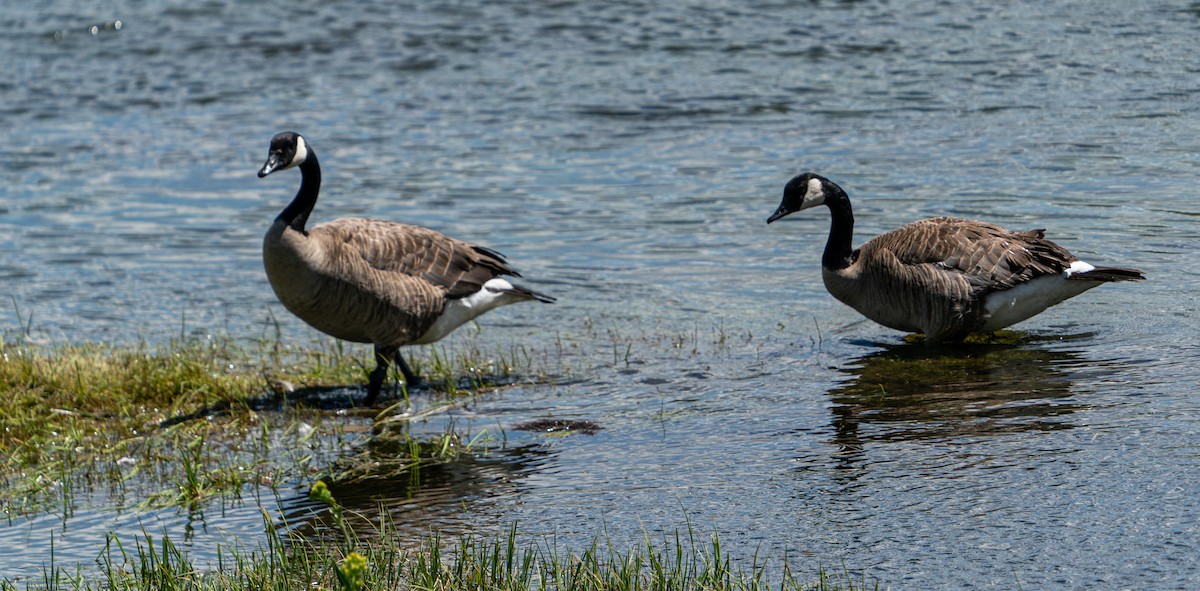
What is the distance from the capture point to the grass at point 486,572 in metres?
4.97

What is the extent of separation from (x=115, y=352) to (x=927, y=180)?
7.68 m

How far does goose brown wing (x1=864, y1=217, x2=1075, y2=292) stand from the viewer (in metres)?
9.27

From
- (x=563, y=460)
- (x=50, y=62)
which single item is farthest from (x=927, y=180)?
(x=50, y=62)

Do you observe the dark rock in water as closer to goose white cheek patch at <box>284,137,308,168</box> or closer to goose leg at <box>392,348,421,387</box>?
goose leg at <box>392,348,421,387</box>

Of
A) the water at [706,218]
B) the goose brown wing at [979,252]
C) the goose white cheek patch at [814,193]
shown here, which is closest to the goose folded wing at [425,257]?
the water at [706,218]

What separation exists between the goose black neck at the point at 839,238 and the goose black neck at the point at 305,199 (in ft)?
11.8

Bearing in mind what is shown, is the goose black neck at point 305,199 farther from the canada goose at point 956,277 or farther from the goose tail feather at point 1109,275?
the goose tail feather at point 1109,275

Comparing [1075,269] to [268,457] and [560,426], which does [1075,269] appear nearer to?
[560,426]

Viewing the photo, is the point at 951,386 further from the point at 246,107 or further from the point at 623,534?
the point at 246,107

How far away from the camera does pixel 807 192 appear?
407 inches

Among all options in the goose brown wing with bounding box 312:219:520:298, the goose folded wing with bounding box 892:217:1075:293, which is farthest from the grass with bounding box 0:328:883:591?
the goose folded wing with bounding box 892:217:1075:293

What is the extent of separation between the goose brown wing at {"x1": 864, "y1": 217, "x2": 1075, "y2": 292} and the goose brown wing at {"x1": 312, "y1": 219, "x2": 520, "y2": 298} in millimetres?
2863

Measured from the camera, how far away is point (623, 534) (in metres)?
5.82

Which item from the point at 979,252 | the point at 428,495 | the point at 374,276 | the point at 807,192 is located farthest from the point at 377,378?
the point at 979,252
